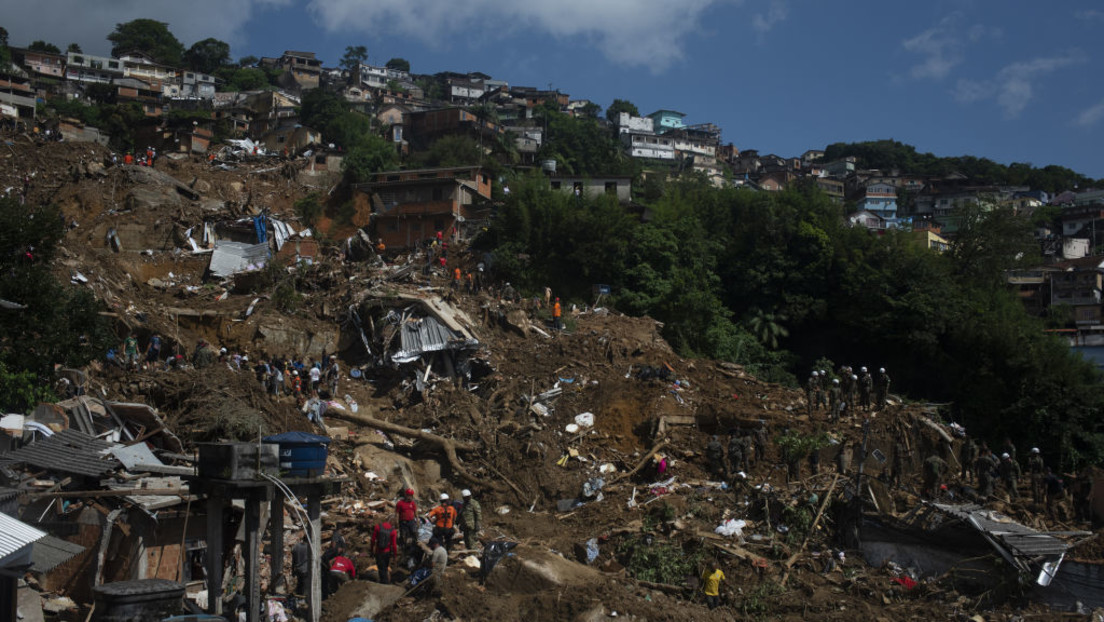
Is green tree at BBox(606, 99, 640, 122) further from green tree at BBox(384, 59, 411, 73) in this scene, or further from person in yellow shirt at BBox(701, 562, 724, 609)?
person in yellow shirt at BBox(701, 562, 724, 609)

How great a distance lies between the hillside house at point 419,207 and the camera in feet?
109

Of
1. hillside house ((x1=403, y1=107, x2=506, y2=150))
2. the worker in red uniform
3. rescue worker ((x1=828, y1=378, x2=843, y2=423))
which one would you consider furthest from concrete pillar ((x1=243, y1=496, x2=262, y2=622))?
hillside house ((x1=403, y1=107, x2=506, y2=150))

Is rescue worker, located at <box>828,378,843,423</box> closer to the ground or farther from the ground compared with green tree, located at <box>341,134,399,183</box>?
closer to the ground

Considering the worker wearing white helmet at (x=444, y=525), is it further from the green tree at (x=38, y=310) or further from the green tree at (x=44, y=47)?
the green tree at (x=44, y=47)

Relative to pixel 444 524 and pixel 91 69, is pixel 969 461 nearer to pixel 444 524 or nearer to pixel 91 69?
pixel 444 524

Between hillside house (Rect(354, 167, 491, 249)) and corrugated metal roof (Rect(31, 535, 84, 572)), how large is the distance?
24571 millimetres

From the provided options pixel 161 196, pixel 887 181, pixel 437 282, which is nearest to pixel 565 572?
pixel 437 282

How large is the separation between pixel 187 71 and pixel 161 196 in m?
43.3

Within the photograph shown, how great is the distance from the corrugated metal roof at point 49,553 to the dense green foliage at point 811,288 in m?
20.8

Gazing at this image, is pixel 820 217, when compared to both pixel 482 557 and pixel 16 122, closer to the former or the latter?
pixel 482 557

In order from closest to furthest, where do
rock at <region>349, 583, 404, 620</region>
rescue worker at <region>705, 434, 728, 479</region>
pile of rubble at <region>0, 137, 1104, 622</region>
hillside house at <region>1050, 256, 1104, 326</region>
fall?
rock at <region>349, 583, 404, 620</region>
pile of rubble at <region>0, 137, 1104, 622</region>
rescue worker at <region>705, 434, 728, 479</region>
hillside house at <region>1050, 256, 1104, 326</region>

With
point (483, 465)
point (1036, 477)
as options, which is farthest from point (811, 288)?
point (483, 465)

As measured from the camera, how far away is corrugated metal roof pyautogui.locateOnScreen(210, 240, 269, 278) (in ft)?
86.4

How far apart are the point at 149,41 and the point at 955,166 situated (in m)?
74.1
